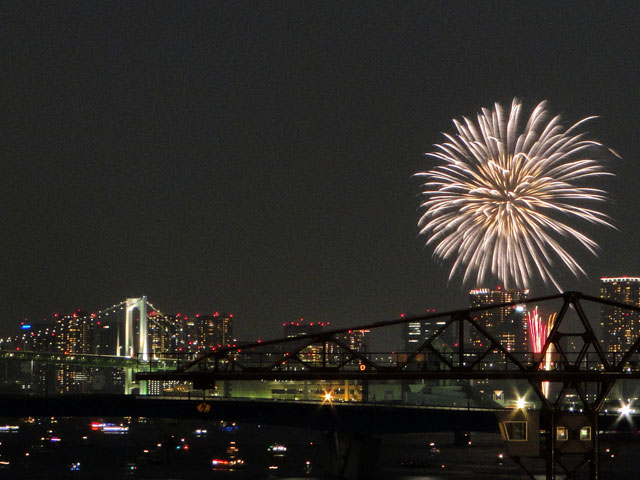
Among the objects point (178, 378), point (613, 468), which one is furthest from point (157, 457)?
point (178, 378)

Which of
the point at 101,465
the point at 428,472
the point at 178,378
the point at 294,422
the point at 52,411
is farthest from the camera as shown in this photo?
the point at 101,465

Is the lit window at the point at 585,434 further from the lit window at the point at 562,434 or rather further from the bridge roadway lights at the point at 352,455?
the bridge roadway lights at the point at 352,455

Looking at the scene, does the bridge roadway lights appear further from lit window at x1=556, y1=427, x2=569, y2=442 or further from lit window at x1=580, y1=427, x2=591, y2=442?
→ lit window at x1=556, y1=427, x2=569, y2=442

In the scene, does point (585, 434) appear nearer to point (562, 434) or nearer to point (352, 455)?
point (562, 434)

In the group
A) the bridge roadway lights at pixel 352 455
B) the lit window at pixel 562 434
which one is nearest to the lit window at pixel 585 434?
the lit window at pixel 562 434

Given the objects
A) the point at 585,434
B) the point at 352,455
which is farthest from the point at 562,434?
the point at 352,455

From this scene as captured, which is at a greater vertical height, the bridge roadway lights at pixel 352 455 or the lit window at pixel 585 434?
the lit window at pixel 585 434

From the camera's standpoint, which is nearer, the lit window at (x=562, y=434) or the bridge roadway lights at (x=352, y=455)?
the lit window at (x=562, y=434)

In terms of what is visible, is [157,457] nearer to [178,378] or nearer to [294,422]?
[294,422]
